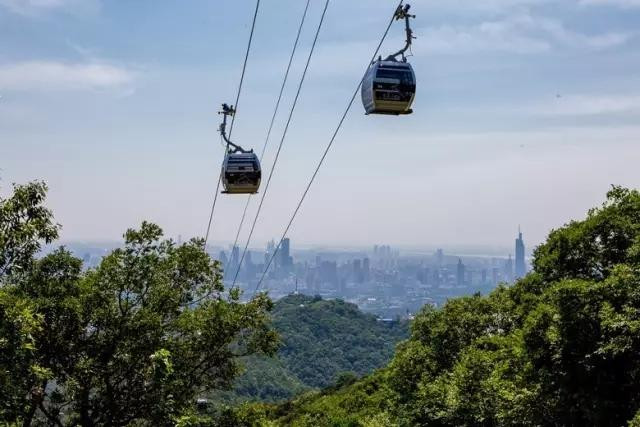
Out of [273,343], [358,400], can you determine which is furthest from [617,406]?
[358,400]

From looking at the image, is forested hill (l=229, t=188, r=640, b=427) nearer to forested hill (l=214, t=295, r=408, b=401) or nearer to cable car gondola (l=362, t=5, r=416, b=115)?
cable car gondola (l=362, t=5, r=416, b=115)

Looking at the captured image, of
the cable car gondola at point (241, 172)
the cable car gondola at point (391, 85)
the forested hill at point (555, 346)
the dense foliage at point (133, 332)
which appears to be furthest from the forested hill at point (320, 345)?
the cable car gondola at point (391, 85)

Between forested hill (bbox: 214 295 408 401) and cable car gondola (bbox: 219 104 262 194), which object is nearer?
cable car gondola (bbox: 219 104 262 194)

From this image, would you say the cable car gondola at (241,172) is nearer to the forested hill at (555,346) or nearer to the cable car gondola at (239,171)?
the cable car gondola at (239,171)

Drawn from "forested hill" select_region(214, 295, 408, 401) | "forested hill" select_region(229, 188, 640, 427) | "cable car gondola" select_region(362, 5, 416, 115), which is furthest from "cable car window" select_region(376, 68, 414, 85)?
"forested hill" select_region(214, 295, 408, 401)

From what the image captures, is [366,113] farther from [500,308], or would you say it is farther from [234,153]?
[500,308]

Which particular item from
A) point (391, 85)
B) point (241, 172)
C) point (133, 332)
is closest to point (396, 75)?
point (391, 85)
